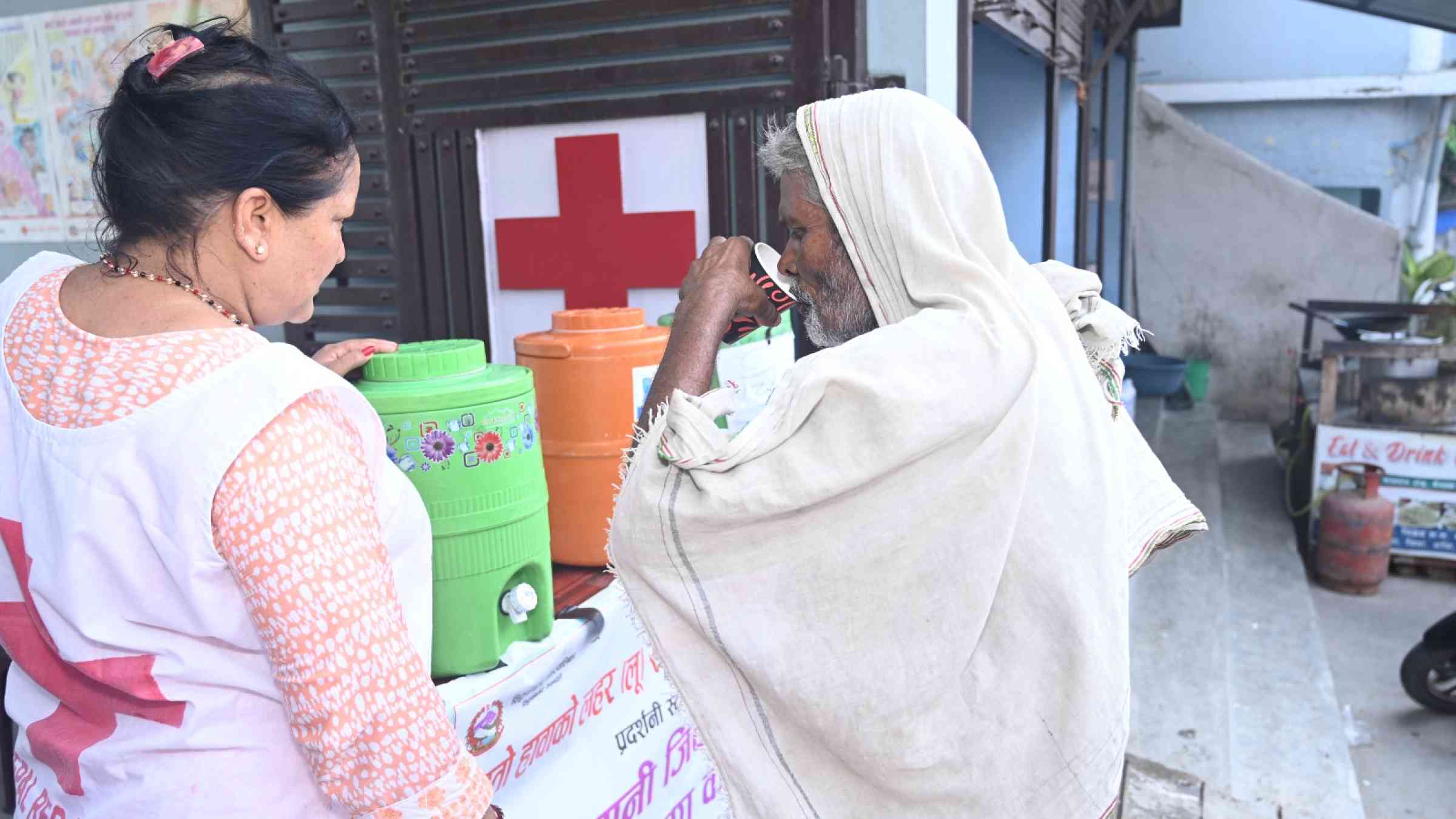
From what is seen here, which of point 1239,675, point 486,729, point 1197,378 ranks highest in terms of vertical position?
point 486,729

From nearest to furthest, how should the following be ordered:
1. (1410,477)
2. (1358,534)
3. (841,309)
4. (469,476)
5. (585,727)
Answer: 1. (841,309)
2. (469,476)
3. (585,727)
4. (1358,534)
5. (1410,477)

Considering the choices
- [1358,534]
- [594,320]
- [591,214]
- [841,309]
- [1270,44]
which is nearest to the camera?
[841,309]

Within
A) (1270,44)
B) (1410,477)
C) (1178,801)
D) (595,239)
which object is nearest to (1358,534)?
(1410,477)

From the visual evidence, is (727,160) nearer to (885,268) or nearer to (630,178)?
(630,178)

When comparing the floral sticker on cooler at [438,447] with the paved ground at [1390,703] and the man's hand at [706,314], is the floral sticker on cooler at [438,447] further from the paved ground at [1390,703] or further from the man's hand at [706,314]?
the paved ground at [1390,703]

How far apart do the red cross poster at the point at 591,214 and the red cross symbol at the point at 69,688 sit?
1682 millimetres

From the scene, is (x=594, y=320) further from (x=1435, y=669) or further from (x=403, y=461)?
(x=1435, y=669)

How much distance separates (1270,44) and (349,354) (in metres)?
10.2

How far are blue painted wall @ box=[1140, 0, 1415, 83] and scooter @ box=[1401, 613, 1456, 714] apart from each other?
7.16 meters

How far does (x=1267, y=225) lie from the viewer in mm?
7910

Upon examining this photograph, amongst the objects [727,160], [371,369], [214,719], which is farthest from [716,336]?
[727,160]

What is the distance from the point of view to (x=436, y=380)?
135 centimetres

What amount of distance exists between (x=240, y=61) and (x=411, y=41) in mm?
1947

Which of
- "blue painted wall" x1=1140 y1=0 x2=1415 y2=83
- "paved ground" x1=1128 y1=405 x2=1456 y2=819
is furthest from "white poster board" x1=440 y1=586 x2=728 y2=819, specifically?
"blue painted wall" x1=1140 y1=0 x2=1415 y2=83
